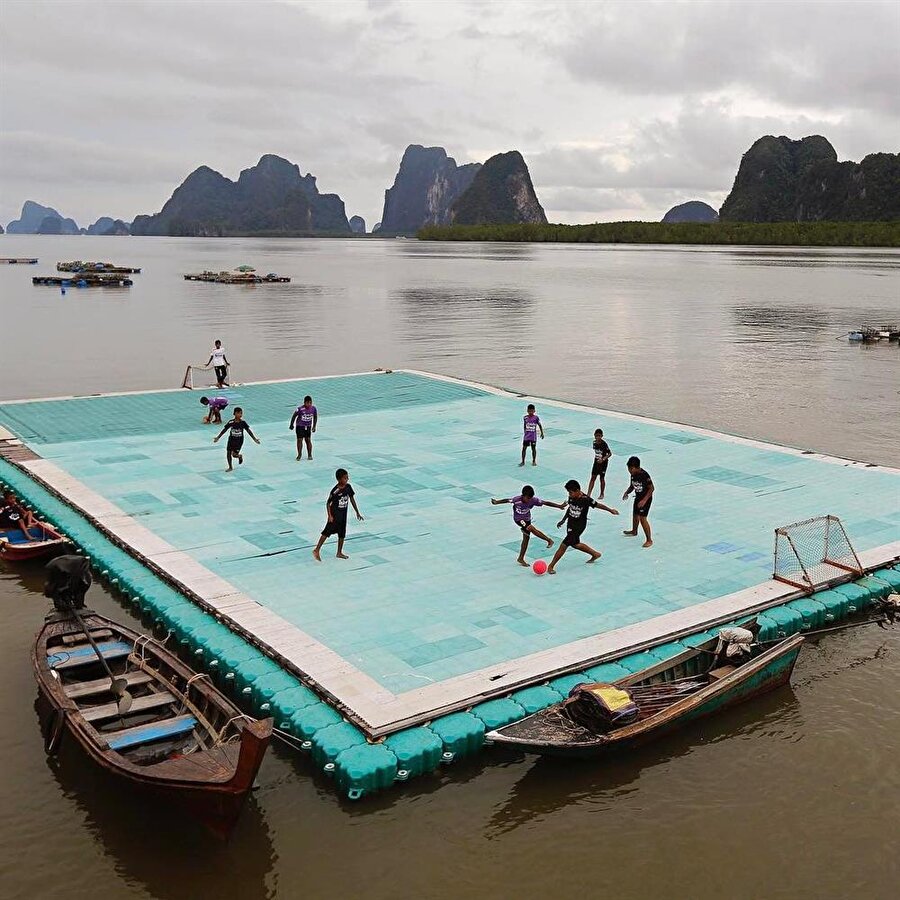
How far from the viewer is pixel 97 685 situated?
36.9ft

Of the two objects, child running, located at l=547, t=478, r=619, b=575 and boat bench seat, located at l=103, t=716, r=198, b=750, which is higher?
child running, located at l=547, t=478, r=619, b=575

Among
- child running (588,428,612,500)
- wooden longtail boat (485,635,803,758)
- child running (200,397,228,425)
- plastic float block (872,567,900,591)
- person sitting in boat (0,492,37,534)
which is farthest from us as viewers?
child running (200,397,228,425)

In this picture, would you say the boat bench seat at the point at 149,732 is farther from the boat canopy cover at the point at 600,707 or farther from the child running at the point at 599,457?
the child running at the point at 599,457

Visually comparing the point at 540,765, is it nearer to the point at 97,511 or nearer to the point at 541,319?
the point at 97,511

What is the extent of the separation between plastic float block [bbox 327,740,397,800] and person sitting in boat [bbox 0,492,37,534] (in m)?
9.59

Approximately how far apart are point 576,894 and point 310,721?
352 centimetres

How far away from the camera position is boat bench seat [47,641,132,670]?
11672 millimetres

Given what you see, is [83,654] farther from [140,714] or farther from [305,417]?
[305,417]

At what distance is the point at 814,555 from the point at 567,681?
6335 millimetres

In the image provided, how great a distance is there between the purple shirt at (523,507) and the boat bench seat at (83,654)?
624 cm

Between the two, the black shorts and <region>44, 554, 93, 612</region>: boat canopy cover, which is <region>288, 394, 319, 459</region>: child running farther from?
<region>44, 554, 93, 612</region>: boat canopy cover

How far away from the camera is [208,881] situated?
9180mm

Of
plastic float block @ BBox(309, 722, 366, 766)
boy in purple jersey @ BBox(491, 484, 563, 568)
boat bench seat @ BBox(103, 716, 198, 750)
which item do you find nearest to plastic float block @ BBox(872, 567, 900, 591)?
boy in purple jersey @ BBox(491, 484, 563, 568)

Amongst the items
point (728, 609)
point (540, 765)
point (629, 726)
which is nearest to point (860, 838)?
point (629, 726)
